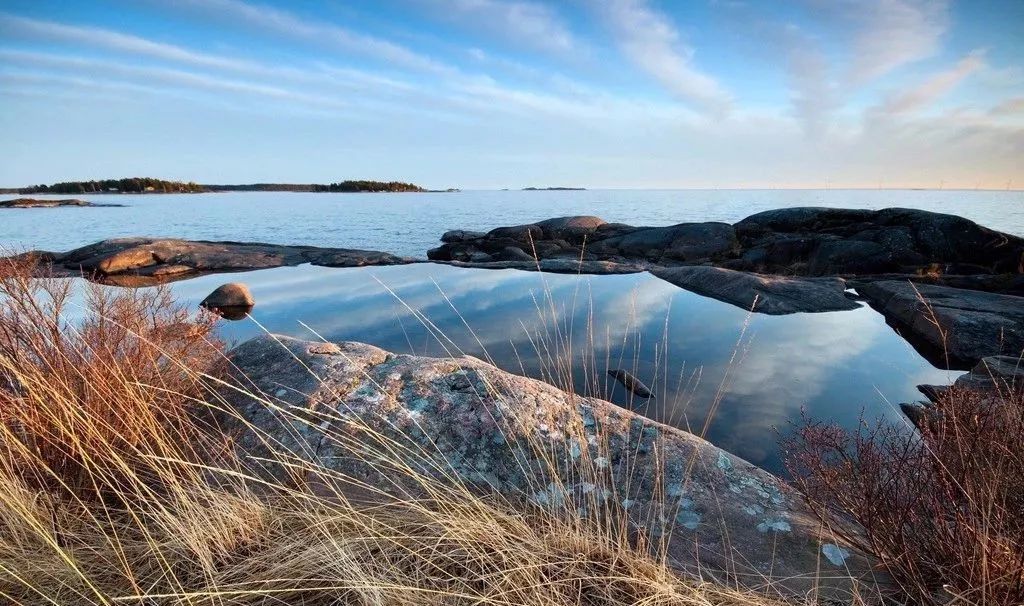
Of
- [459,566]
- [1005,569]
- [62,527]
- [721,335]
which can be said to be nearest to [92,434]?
[62,527]

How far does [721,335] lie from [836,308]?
16.1 ft

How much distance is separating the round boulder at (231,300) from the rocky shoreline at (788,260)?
4.16 metres

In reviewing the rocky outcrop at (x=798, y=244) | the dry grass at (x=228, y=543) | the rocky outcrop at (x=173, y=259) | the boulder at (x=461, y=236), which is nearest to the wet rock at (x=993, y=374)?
the dry grass at (x=228, y=543)

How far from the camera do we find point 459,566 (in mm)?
2260

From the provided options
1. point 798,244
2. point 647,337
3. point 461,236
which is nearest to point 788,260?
point 798,244

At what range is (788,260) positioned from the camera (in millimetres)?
21375

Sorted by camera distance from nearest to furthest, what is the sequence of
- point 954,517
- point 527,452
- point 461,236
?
1. point 954,517
2. point 527,452
3. point 461,236

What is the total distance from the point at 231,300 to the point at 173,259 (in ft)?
32.9

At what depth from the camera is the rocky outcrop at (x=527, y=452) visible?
2.95m

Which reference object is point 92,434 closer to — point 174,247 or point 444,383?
point 444,383

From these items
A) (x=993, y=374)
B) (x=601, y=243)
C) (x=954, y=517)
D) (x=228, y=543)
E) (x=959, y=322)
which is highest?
(x=601, y=243)

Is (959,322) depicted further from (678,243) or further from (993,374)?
(678,243)

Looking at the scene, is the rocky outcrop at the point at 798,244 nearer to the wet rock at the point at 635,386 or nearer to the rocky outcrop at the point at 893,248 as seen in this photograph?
the rocky outcrop at the point at 893,248

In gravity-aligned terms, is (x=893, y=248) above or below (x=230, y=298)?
above
